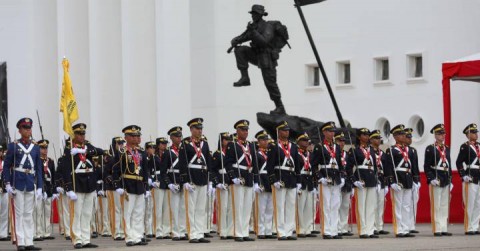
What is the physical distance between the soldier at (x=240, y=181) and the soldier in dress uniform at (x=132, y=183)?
1.67 m

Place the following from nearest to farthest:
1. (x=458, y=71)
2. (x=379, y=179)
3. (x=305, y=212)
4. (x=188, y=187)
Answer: (x=188, y=187) < (x=305, y=212) < (x=379, y=179) < (x=458, y=71)

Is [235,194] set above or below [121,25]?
below

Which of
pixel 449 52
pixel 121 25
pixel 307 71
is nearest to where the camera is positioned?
pixel 449 52

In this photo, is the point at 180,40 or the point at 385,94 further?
the point at 180,40

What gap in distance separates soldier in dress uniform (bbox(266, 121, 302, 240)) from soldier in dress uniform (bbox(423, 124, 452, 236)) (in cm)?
238

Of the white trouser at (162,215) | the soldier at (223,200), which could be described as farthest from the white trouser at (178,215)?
the white trouser at (162,215)

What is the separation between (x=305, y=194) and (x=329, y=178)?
81 cm

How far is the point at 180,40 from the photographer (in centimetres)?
4325

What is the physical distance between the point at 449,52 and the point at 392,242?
14.4 m

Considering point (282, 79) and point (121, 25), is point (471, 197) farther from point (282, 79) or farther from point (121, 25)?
point (121, 25)

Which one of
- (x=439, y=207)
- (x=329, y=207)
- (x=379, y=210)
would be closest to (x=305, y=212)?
(x=329, y=207)

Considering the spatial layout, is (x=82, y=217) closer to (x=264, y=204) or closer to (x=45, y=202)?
(x=264, y=204)

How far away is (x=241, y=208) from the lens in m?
23.7

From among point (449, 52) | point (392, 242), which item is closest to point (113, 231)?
point (392, 242)
